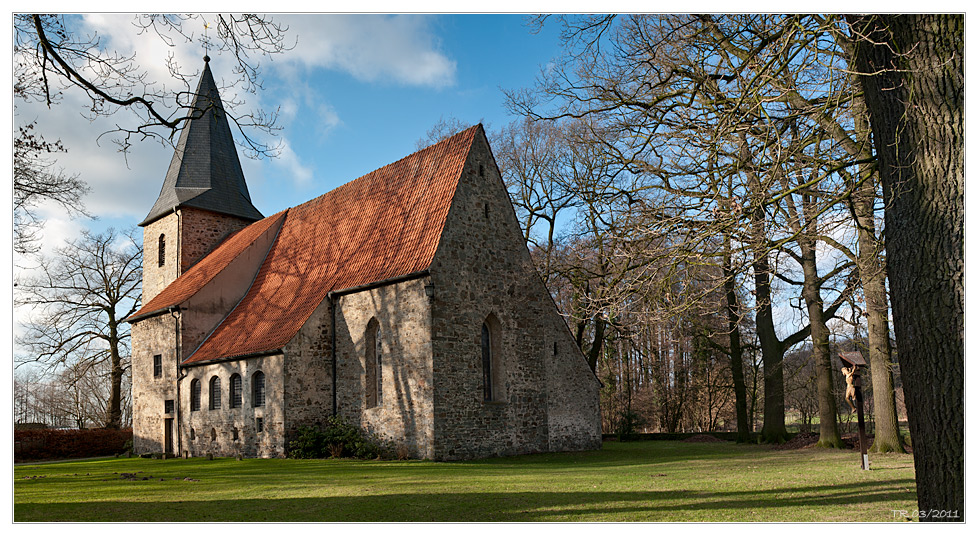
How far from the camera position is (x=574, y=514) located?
7.92 m

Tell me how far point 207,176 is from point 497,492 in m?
25.6

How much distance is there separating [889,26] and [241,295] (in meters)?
23.4

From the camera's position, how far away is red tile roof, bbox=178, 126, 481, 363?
1912 cm

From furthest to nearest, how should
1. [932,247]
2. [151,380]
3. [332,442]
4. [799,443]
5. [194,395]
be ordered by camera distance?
1. [151,380]
2. [194,395]
3. [799,443]
4. [332,442]
5. [932,247]

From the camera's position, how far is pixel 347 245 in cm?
2166

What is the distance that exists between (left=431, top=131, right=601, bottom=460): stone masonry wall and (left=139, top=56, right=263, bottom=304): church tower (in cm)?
1601

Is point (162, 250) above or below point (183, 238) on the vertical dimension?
below

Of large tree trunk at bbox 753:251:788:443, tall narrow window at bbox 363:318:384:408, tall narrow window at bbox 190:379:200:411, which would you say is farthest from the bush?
large tree trunk at bbox 753:251:788:443

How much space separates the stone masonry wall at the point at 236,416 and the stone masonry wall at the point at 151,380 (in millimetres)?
1309

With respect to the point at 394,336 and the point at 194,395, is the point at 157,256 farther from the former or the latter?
the point at 394,336

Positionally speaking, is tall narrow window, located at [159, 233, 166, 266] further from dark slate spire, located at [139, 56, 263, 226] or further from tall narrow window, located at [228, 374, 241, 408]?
tall narrow window, located at [228, 374, 241, 408]

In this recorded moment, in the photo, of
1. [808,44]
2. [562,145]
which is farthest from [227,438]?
[808,44]

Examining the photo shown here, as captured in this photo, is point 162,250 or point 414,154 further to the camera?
point 162,250

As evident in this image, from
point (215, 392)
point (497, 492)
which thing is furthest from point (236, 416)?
point (497, 492)
